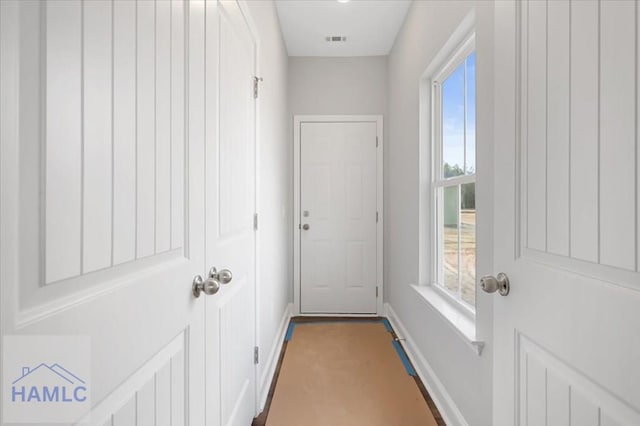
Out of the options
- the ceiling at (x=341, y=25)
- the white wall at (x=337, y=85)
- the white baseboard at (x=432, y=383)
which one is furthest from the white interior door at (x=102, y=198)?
the white wall at (x=337, y=85)

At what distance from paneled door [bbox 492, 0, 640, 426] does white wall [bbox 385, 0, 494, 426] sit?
0.46 m

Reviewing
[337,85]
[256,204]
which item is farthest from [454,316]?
[337,85]

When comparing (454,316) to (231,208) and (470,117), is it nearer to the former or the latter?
(470,117)

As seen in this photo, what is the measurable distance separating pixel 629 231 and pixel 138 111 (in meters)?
0.93

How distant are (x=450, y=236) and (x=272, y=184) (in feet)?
4.34

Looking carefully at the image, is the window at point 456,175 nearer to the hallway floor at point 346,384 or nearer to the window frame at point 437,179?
the window frame at point 437,179

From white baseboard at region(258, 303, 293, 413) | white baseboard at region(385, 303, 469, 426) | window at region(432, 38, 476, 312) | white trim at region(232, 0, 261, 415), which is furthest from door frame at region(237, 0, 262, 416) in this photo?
window at region(432, 38, 476, 312)

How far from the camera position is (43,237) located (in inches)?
18.0

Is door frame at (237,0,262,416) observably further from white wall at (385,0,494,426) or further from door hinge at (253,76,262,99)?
white wall at (385,0,494,426)

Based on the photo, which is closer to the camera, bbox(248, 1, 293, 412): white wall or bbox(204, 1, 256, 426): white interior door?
bbox(204, 1, 256, 426): white interior door

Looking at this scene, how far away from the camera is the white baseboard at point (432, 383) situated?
5.68ft

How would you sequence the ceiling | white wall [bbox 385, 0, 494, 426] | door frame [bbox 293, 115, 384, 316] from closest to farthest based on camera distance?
white wall [bbox 385, 0, 494, 426]
the ceiling
door frame [bbox 293, 115, 384, 316]

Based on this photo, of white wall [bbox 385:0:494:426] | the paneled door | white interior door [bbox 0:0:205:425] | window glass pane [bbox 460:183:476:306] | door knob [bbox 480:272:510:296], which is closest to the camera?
white interior door [bbox 0:0:205:425]

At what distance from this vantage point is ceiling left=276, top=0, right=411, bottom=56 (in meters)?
2.73
